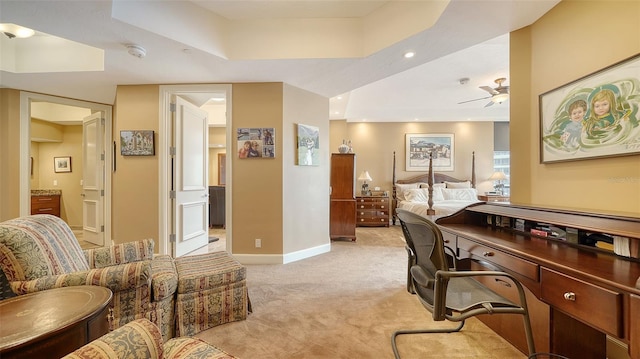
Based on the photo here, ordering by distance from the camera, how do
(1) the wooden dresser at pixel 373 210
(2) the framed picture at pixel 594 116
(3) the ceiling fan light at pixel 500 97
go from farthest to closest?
(1) the wooden dresser at pixel 373 210 < (3) the ceiling fan light at pixel 500 97 < (2) the framed picture at pixel 594 116

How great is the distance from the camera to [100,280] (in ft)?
4.85

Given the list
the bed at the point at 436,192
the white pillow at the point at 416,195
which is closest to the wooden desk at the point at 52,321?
the bed at the point at 436,192

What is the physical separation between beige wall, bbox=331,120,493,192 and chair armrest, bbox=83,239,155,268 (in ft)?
16.9

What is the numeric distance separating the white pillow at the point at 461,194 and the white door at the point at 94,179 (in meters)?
6.85

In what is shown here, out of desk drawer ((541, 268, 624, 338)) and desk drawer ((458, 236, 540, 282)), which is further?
desk drawer ((458, 236, 540, 282))

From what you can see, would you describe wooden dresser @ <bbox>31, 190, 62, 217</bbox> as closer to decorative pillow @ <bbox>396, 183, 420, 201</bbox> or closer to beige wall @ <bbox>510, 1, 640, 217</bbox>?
decorative pillow @ <bbox>396, 183, 420, 201</bbox>

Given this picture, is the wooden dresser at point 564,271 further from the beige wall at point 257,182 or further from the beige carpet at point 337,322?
the beige wall at point 257,182

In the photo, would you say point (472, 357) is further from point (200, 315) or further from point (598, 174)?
point (200, 315)

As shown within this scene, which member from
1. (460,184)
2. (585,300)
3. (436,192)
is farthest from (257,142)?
(460,184)

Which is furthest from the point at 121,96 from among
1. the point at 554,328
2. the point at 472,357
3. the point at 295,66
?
the point at 554,328

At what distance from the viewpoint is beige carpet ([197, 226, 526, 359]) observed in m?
1.70

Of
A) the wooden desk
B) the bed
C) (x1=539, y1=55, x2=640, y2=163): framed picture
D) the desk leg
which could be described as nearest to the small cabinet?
the wooden desk

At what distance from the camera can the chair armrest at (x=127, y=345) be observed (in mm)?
594

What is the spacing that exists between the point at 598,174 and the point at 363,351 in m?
1.95
